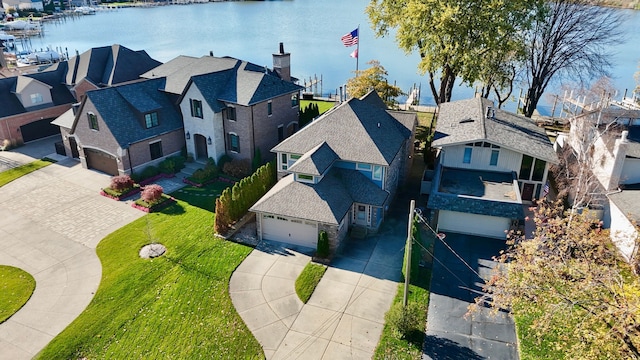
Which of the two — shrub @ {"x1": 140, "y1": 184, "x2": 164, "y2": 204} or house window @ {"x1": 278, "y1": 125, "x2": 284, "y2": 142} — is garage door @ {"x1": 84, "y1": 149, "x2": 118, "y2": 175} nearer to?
shrub @ {"x1": 140, "y1": 184, "x2": 164, "y2": 204}

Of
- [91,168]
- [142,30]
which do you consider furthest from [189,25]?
[91,168]

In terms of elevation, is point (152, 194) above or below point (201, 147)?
below

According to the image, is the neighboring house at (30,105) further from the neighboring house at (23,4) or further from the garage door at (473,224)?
the neighboring house at (23,4)

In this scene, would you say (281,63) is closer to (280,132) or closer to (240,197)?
(280,132)

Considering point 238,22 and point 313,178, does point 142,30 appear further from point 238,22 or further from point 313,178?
point 313,178

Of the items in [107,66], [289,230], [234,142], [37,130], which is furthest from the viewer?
[107,66]

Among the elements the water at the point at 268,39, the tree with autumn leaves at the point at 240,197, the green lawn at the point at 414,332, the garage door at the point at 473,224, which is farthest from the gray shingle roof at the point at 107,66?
the green lawn at the point at 414,332

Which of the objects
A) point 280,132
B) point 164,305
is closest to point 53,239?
point 164,305
